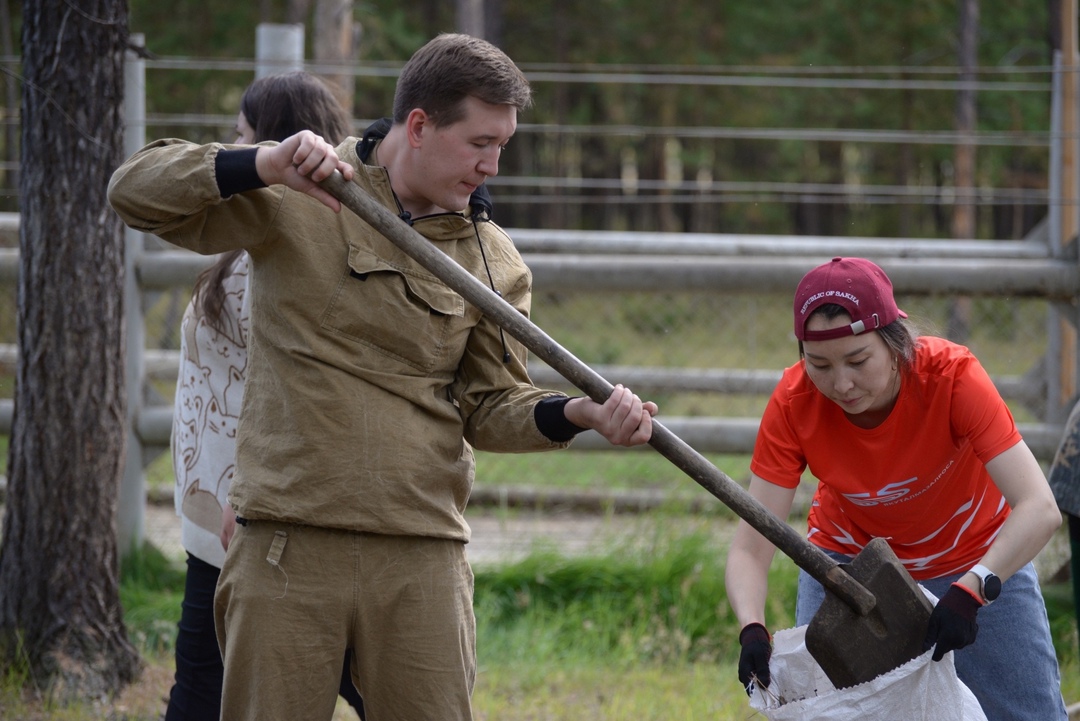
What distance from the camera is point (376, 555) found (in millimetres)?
2213

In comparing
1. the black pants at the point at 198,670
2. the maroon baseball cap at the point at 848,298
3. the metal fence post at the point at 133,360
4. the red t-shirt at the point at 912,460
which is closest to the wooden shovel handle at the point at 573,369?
the red t-shirt at the point at 912,460

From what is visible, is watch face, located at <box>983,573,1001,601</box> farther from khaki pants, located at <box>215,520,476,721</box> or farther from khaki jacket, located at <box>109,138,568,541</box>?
khaki pants, located at <box>215,520,476,721</box>

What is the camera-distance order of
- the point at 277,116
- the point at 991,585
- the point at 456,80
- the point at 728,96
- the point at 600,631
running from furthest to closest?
the point at 728,96 < the point at 600,631 < the point at 277,116 < the point at 991,585 < the point at 456,80

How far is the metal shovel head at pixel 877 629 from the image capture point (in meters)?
2.34

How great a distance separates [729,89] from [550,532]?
69.5 ft

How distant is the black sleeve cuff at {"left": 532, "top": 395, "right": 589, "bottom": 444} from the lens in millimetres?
2260

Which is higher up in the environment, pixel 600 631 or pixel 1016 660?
pixel 1016 660

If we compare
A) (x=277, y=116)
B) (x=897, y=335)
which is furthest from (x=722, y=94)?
(x=897, y=335)

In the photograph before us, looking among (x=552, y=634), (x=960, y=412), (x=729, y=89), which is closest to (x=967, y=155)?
(x=729, y=89)

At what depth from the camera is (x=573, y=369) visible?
2.25m

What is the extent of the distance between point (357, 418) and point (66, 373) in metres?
1.86

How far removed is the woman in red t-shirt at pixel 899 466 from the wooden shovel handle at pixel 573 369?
19 centimetres

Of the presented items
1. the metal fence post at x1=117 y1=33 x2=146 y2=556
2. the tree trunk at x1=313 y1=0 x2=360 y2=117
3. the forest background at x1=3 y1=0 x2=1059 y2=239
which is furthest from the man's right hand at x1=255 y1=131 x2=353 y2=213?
the forest background at x1=3 y1=0 x2=1059 y2=239

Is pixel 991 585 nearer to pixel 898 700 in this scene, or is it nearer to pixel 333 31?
pixel 898 700
